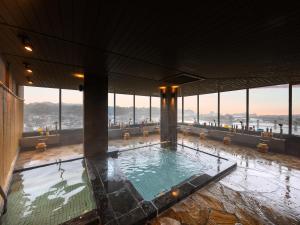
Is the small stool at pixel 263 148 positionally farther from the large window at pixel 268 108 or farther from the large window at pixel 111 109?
Result: the large window at pixel 111 109

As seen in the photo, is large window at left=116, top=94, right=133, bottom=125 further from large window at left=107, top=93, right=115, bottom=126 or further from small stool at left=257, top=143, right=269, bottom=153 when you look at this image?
small stool at left=257, top=143, right=269, bottom=153

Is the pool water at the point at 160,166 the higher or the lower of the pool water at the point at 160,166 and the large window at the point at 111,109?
the lower

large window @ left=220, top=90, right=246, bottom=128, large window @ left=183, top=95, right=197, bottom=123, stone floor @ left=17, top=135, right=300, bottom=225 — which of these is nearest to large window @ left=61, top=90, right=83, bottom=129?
stone floor @ left=17, top=135, right=300, bottom=225

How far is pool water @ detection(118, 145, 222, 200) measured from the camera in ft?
12.1

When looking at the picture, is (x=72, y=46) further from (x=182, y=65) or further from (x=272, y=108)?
(x=272, y=108)

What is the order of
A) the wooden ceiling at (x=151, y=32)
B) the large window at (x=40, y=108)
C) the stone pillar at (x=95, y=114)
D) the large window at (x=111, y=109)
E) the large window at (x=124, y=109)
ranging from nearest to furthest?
the wooden ceiling at (x=151, y=32) → the stone pillar at (x=95, y=114) → the large window at (x=40, y=108) → the large window at (x=111, y=109) → the large window at (x=124, y=109)

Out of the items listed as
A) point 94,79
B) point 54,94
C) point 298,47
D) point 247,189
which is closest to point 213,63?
point 298,47

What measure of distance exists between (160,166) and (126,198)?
7.53 ft

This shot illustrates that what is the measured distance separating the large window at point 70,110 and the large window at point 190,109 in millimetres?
8629

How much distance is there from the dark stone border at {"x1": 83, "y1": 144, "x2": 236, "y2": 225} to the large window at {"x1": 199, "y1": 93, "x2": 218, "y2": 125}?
21.4 ft

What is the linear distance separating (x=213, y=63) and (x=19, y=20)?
427cm

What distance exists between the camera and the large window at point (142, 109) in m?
11.3

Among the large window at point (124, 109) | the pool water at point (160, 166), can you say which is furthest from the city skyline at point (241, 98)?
the pool water at point (160, 166)

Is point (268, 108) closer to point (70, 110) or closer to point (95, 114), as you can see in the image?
point (95, 114)
